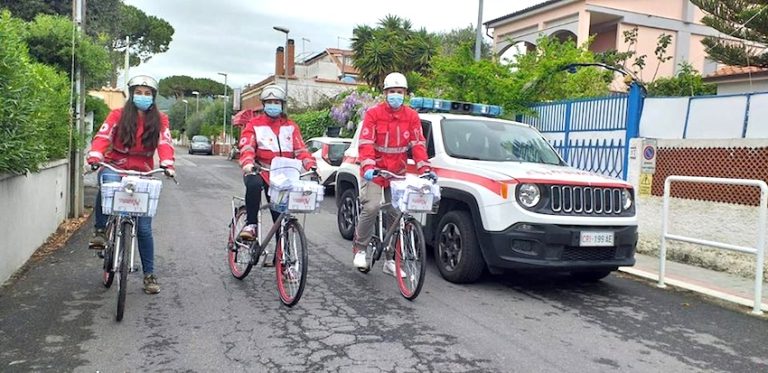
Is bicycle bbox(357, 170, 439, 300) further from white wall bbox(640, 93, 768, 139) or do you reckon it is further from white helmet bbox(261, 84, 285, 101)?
white wall bbox(640, 93, 768, 139)

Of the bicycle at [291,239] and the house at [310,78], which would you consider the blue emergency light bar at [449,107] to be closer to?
the bicycle at [291,239]

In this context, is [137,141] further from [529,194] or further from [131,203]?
[529,194]

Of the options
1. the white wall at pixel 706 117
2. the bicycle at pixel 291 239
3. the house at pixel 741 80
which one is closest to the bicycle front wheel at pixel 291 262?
the bicycle at pixel 291 239

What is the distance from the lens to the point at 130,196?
4895mm

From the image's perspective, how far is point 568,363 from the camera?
4.32 m

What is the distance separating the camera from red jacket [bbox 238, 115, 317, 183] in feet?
19.8

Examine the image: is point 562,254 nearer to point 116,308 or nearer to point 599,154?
point 116,308

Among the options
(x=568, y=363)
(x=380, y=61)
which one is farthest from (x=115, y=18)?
(x=568, y=363)

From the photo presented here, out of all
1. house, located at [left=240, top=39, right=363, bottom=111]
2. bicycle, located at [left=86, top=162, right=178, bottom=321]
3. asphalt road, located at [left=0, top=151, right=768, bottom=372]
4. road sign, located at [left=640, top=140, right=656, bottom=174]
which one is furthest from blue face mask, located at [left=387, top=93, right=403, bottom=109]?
house, located at [left=240, top=39, right=363, bottom=111]

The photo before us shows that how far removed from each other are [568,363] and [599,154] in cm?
659

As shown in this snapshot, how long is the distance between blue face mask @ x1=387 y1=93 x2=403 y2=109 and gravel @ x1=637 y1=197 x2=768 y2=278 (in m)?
4.48

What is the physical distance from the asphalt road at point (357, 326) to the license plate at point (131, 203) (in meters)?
0.85

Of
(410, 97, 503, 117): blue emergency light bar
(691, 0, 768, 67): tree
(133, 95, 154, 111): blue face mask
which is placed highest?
(691, 0, 768, 67): tree

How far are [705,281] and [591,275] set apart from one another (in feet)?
4.74
